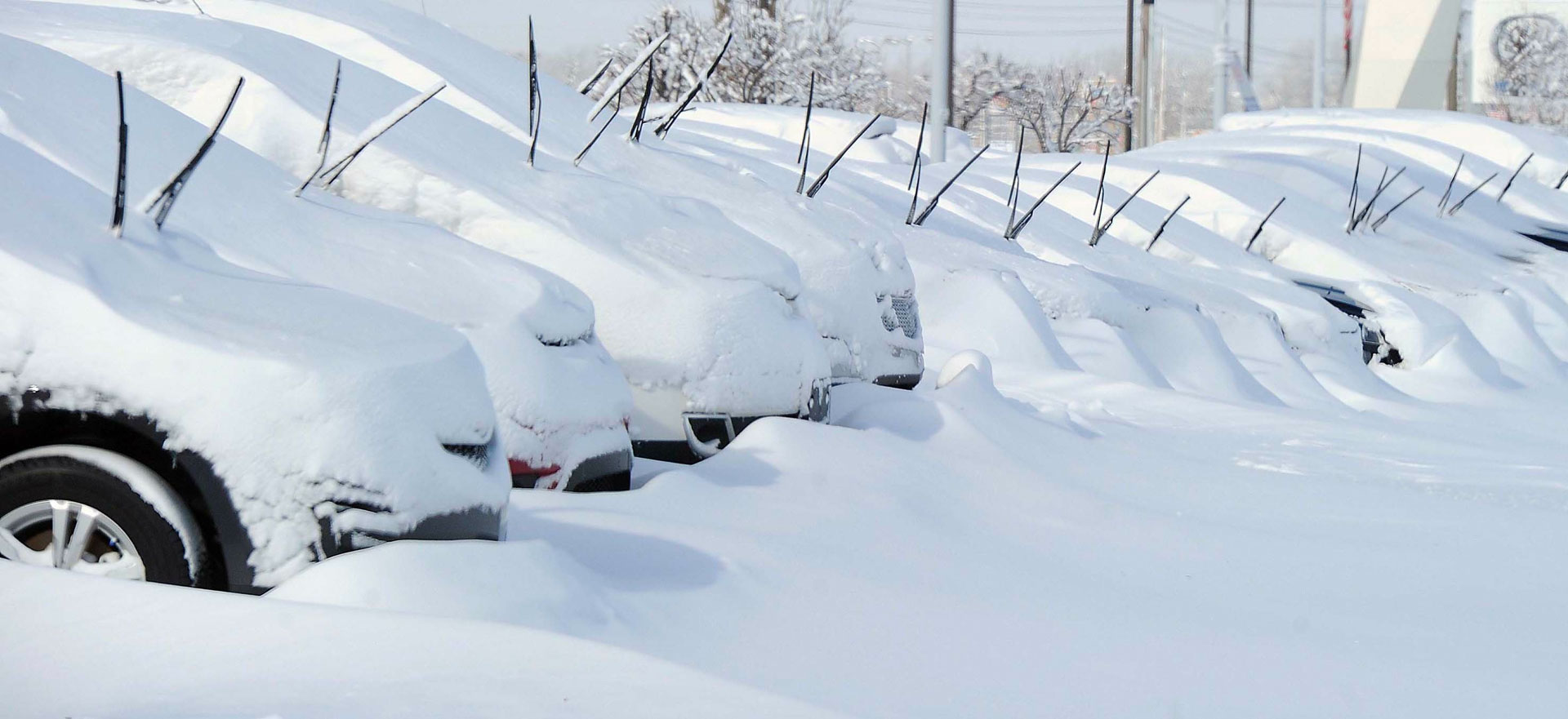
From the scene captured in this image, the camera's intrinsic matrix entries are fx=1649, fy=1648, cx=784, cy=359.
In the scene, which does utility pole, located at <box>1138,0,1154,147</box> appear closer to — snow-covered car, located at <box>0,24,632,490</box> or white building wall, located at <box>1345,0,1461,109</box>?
white building wall, located at <box>1345,0,1461,109</box>

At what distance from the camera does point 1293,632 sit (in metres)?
4.47

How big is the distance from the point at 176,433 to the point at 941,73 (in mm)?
13653

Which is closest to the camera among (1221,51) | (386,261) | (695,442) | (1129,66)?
(386,261)

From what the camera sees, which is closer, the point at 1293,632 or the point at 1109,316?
the point at 1293,632

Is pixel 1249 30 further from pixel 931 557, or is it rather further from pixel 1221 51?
pixel 931 557

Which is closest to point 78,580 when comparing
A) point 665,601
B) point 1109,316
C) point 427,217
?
point 665,601

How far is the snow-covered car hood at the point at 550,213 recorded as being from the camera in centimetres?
560

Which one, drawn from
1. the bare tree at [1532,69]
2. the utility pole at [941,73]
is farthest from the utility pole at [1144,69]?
the bare tree at [1532,69]

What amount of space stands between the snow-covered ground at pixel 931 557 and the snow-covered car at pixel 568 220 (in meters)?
0.06

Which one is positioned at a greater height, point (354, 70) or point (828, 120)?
point (354, 70)

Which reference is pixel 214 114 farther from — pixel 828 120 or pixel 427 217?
pixel 828 120

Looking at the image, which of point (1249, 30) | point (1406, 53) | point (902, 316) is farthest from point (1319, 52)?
point (902, 316)

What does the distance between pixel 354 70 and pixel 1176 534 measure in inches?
147

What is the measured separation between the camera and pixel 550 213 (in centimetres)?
582
